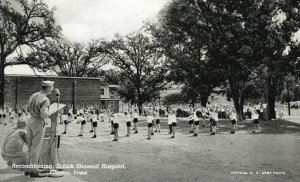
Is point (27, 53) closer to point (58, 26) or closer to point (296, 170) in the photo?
point (58, 26)

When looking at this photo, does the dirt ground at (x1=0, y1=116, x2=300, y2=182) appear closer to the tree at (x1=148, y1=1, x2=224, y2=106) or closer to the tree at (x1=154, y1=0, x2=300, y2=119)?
the tree at (x1=154, y1=0, x2=300, y2=119)

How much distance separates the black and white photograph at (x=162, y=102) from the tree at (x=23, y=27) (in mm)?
95

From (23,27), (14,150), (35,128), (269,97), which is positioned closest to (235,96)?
(269,97)

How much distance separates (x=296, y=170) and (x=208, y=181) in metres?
2.98

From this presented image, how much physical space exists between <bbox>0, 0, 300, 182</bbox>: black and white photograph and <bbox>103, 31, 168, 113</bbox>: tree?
0.17 m

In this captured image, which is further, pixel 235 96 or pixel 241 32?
pixel 235 96

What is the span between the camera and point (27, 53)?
97.8 ft

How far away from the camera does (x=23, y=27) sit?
91.6ft

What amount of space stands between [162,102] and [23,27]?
1298 inches

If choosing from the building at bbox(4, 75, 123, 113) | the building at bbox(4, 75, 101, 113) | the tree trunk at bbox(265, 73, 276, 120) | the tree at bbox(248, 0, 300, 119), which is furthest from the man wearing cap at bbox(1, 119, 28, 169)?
the building at bbox(4, 75, 101, 113)

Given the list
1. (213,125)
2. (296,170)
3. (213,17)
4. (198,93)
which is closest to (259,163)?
(296,170)

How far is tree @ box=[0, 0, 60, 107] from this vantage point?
2305 centimetres

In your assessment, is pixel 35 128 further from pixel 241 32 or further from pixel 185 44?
pixel 185 44

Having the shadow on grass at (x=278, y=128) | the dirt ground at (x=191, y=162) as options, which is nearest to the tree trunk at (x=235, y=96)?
the shadow on grass at (x=278, y=128)
